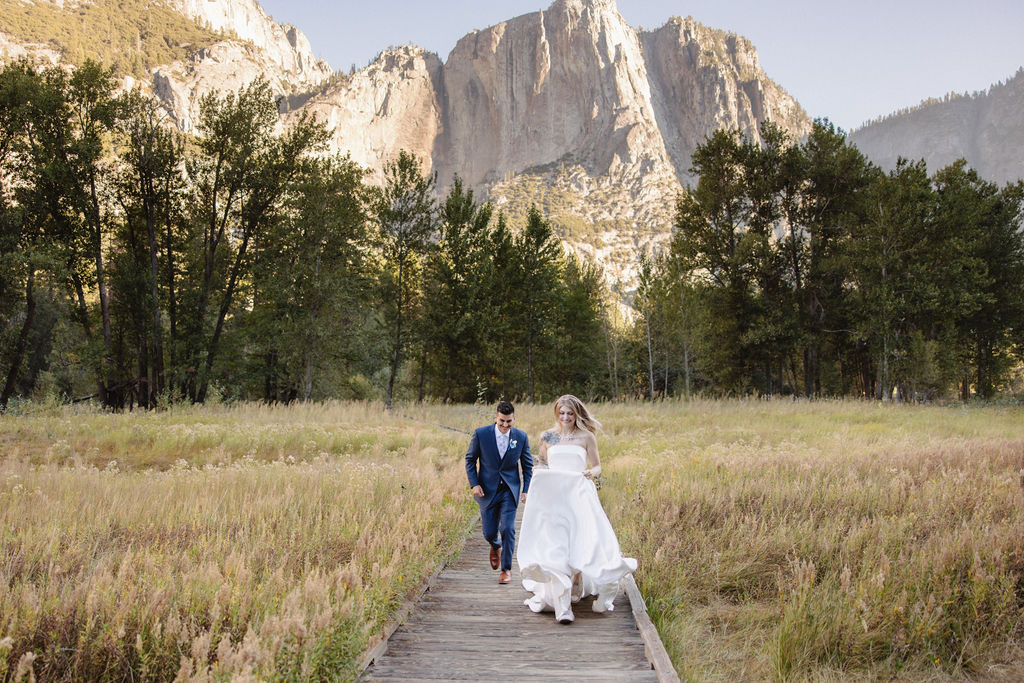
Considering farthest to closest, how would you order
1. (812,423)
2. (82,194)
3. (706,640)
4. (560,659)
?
1. (82,194)
2. (812,423)
3. (706,640)
4. (560,659)

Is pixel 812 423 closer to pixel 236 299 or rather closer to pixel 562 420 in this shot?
pixel 562 420

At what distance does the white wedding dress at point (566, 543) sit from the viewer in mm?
4676

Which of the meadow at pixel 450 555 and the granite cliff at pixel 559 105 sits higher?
the granite cliff at pixel 559 105

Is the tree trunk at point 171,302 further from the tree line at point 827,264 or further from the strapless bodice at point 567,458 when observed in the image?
the strapless bodice at point 567,458

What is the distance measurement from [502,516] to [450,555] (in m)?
1.18

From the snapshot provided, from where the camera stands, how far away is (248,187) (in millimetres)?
24750

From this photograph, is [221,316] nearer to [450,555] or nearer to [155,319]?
[155,319]

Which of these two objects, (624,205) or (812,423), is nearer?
(812,423)

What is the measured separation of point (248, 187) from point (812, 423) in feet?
81.0

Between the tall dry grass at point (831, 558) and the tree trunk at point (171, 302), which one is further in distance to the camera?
the tree trunk at point (171, 302)

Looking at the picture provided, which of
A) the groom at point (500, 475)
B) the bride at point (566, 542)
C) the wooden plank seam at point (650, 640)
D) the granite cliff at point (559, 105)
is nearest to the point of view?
the wooden plank seam at point (650, 640)

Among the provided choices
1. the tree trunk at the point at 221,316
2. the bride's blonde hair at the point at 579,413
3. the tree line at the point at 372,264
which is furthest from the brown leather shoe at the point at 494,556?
the tree trunk at the point at 221,316

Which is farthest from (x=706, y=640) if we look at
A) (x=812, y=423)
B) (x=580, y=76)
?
(x=580, y=76)

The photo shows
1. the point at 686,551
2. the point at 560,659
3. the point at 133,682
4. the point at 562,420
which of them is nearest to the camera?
the point at 133,682
